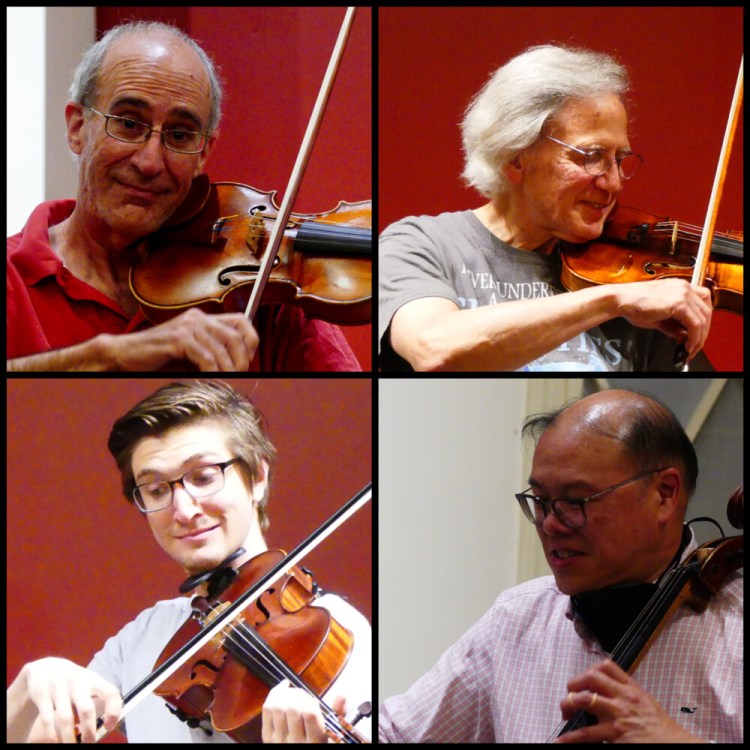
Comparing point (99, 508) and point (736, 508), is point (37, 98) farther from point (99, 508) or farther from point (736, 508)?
point (736, 508)

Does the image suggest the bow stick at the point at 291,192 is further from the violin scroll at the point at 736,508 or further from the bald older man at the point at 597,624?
the violin scroll at the point at 736,508

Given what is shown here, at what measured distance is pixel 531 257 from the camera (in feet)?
7.26

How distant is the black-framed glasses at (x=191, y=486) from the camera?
2.20 m

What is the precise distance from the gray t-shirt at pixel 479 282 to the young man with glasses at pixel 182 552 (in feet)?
1.05

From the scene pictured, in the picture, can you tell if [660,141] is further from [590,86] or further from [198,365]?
[198,365]

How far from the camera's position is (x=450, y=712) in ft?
7.36

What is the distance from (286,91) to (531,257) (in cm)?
55

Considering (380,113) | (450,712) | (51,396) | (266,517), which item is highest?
(380,113)

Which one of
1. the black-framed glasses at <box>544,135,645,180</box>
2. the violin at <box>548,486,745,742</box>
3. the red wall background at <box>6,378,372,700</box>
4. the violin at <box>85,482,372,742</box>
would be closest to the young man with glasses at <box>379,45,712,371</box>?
the black-framed glasses at <box>544,135,645,180</box>

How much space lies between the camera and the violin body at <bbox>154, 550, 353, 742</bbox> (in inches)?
83.1

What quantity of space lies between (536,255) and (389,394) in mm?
356

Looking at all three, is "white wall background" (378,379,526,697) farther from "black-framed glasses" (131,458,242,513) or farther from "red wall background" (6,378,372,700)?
"black-framed glasses" (131,458,242,513)

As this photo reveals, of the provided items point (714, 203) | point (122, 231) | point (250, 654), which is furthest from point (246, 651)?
point (714, 203)

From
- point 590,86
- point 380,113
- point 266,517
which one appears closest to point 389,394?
point 266,517
